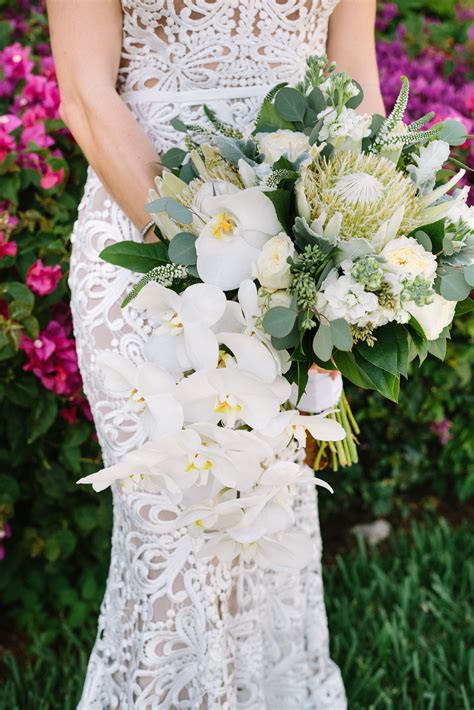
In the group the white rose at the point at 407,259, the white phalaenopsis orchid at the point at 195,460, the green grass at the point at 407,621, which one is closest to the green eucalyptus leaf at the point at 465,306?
the white rose at the point at 407,259

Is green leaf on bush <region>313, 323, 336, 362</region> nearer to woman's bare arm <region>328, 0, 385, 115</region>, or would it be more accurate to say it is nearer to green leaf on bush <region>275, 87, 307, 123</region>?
green leaf on bush <region>275, 87, 307, 123</region>

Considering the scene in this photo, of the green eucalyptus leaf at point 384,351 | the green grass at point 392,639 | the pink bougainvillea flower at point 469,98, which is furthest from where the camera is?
the pink bougainvillea flower at point 469,98

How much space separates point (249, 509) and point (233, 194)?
1.61ft

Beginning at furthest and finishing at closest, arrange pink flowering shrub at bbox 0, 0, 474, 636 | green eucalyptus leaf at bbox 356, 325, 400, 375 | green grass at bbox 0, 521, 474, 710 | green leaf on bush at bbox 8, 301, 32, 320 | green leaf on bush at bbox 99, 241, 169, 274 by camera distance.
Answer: green grass at bbox 0, 521, 474, 710, pink flowering shrub at bbox 0, 0, 474, 636, green leaf on bush at bbox 8, 301, 32, 320, green leaf on bush at bbox 99, 241, 169, 274, green eucalyptus leaf at bbox 356, 325, 400, 375

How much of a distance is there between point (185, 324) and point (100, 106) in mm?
680

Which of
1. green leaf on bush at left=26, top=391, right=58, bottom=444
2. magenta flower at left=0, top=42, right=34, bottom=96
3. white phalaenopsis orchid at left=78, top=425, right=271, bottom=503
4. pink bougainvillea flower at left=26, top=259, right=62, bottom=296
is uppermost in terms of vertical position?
white phalaenopsis orchid at left=78, top=425, right=271, bottom=503

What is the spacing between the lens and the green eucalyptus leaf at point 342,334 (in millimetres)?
1159

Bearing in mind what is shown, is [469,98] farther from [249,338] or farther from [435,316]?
[249,338]

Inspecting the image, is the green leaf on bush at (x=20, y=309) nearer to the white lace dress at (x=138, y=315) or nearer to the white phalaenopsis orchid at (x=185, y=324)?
the white lace dress at (x=138, y=315)

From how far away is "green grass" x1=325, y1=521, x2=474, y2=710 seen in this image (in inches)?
98.6

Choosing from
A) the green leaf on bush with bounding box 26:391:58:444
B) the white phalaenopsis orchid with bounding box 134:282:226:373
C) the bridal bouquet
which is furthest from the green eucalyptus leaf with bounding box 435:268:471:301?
the green leaf on bush with bounding box 26:391:58:444

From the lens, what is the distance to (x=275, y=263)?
118 centimetres

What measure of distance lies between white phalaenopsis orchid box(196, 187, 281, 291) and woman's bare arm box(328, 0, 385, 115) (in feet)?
2.75

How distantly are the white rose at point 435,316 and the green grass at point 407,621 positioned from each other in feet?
5.06
